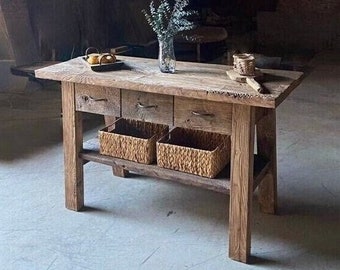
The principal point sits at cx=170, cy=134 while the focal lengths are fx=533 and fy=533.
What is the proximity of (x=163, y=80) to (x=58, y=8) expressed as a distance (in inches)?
155

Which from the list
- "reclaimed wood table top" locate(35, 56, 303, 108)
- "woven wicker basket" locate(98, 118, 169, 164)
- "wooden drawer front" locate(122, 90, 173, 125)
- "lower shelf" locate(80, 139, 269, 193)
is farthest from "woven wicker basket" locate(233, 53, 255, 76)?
"woven wicker basket" locate(98, 118, 169, 164)

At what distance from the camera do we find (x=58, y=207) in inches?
126

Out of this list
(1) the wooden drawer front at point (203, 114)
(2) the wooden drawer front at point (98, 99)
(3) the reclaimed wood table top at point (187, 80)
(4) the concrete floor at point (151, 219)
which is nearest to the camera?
(3) the reclaimed wood table top at point (187, 80)

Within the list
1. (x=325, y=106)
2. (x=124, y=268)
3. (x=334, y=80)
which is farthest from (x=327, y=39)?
(x=124, y=268)

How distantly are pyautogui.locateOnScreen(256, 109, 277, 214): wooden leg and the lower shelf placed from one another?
6 centimetres

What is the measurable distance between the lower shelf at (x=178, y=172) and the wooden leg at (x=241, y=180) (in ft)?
0.31

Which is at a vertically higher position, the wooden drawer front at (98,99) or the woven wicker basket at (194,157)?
the wooden drawer front at (98,99)

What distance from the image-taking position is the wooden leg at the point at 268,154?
9.85ft

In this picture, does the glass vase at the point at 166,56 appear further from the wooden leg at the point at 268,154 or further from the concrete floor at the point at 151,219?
the concrete floor at the point at 151,219

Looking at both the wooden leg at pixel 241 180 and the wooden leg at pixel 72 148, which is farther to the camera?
the wooden leg at pixel 72 148

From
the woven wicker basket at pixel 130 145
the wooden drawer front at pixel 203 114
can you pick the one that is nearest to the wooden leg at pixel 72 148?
the woven wicker basket at pixel 130 145

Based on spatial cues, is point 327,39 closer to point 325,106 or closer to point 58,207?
point 325,106

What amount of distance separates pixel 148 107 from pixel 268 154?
30.6 inches

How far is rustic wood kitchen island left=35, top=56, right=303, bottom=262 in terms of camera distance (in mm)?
2518
